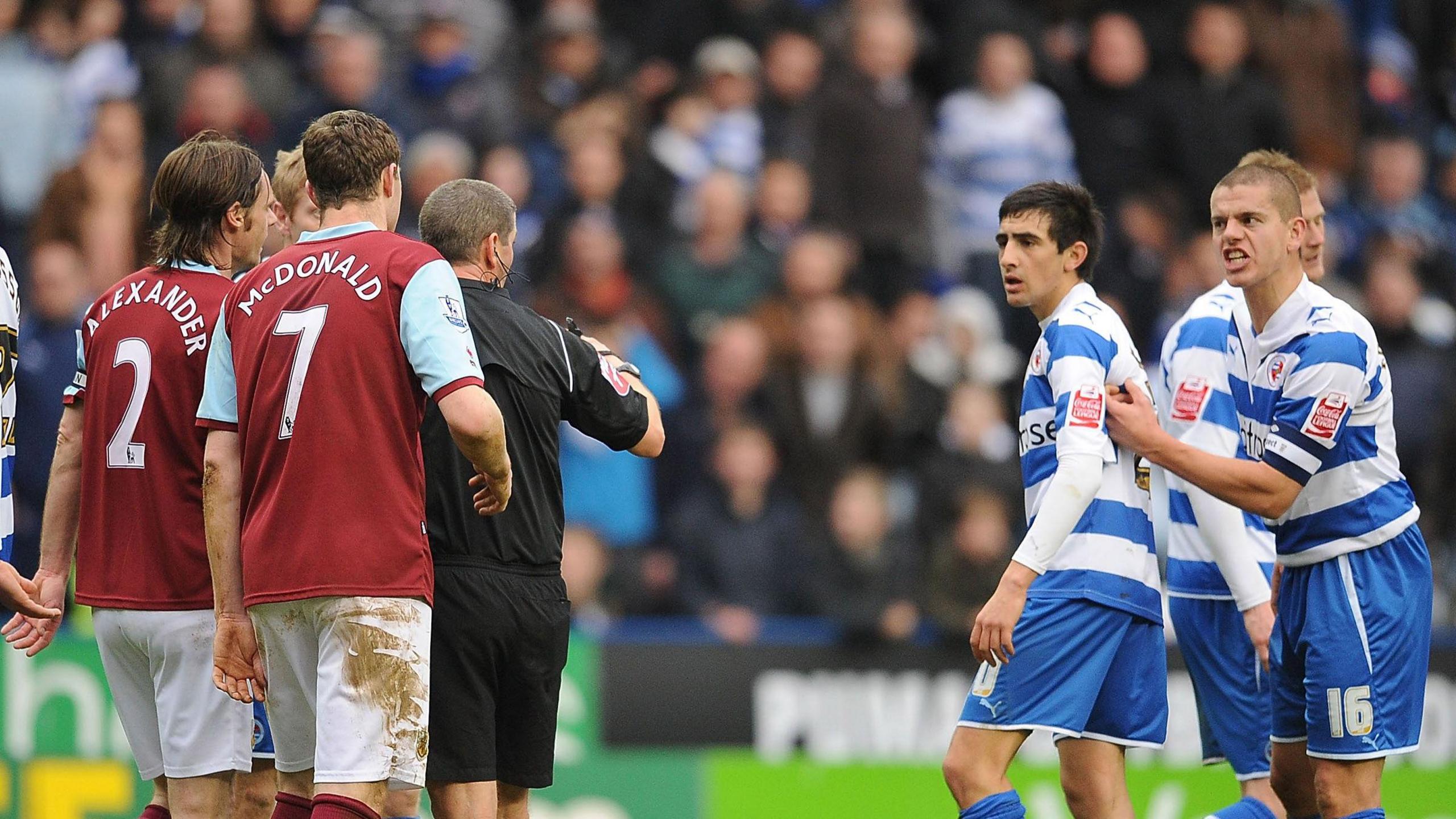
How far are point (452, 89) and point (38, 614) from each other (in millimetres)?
7156

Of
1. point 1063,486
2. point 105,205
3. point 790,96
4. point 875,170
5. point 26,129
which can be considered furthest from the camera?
point 790,96

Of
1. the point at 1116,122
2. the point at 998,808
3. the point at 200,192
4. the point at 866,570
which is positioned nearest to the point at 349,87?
the point at 866,570

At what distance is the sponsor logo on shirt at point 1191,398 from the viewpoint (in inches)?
273

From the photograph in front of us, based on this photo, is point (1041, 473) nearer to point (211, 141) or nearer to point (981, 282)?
point (211, 141)

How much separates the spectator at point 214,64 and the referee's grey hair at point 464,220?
635cm

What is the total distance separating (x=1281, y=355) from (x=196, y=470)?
377 centimetres

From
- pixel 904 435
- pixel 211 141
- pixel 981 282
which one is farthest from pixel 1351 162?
pixel 211 141

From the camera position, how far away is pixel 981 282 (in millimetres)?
12820

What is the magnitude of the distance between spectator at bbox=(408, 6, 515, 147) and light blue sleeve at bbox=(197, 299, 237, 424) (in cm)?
694

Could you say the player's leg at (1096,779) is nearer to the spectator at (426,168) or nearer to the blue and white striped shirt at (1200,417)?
the blue and white striped shirt at (1200,417)

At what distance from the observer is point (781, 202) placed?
41.7ft

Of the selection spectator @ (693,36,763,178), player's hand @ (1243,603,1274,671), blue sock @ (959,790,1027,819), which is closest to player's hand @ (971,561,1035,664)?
blue sock @ (959,790,1027,819)

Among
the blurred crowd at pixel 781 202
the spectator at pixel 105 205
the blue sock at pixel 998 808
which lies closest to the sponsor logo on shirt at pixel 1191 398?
the blue sock at pixel 998 808

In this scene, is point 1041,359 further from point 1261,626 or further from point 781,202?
point 781,202
